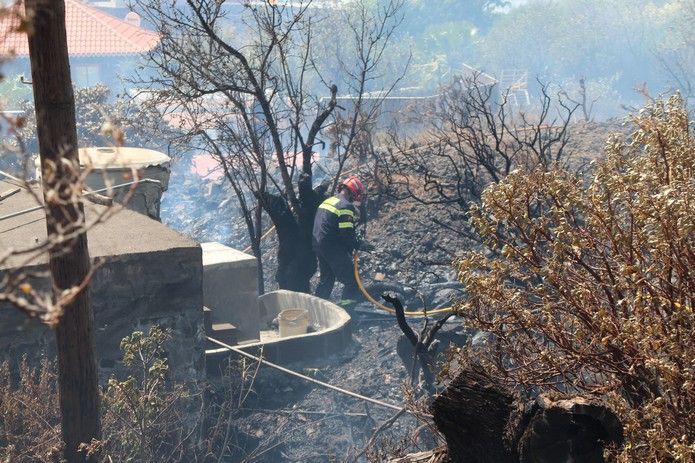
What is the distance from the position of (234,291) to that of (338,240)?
6.83 feet

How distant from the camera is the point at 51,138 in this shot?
14.2 ft

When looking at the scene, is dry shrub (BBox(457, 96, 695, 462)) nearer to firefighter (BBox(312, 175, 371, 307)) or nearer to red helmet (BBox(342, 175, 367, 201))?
firefighter (BBox(312, 175, 371, 307))

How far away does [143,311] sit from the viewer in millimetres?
7074

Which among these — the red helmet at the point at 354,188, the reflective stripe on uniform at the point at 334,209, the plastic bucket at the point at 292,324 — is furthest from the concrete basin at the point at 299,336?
the red helmet at the point at 354,188

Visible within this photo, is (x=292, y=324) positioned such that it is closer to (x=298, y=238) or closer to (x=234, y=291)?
(x=234, y=291)

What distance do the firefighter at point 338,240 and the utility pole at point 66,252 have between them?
6617mm

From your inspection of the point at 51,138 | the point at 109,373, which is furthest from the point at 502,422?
the point at 109,373

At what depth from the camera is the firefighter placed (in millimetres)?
11625

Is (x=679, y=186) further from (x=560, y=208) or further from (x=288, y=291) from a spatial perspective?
(x=288, y=291)

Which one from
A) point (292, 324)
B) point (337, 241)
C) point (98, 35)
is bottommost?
point (292, 324)

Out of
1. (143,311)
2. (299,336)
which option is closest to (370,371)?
(299,336)

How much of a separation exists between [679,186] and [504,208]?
2.91 feet

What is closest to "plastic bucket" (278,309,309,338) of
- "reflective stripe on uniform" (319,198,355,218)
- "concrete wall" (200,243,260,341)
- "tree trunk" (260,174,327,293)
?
"concrete wall" (200,243,260,341)

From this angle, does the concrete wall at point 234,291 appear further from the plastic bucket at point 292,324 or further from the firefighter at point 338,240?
the firefighter at point 338,240
